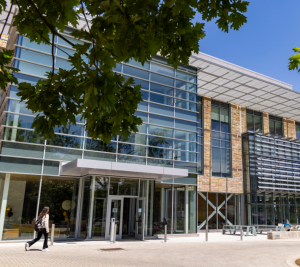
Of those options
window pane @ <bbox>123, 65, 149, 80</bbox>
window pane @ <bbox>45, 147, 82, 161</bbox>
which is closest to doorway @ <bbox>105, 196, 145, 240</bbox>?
window pane @ <bbox>45, 147, 82, 161</bbox>

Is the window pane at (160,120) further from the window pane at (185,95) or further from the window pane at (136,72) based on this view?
the window pane at (136,72)

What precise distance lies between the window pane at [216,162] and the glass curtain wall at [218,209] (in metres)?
1.83

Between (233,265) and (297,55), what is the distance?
21.0 ft

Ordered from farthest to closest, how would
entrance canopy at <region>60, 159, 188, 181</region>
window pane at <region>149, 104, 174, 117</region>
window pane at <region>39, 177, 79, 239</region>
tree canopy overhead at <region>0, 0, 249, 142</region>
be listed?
1. window pane at <region>149, 104, 174, 117</region>
2. window pane at <region>39, 177, 79, 239</region>
3. entrance canopy at <region>60, 159, 188, 181</region>
4. tree canopy overhead at <region>0, 0, 249, 142</region>

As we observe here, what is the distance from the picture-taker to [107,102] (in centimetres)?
342

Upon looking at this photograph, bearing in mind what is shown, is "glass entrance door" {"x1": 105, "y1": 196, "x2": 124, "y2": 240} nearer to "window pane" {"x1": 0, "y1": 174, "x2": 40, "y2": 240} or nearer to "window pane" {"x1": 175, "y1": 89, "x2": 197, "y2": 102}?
"window pane" {"x1": 0, "y1": 174, "x2": 40, "y2": 240}

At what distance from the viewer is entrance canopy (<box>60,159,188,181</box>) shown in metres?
13.5

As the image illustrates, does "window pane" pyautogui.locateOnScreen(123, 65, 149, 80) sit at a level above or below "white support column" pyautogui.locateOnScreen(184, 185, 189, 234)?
above

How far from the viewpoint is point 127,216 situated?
16.3m

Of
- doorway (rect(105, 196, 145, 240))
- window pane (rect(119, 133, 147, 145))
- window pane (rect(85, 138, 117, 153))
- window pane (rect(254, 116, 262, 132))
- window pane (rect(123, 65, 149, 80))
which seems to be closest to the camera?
doorway (rect(105, 196, 145, 240))

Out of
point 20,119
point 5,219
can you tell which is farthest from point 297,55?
point 5,219

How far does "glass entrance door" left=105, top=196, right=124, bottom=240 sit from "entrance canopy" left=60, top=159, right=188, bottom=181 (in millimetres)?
1383

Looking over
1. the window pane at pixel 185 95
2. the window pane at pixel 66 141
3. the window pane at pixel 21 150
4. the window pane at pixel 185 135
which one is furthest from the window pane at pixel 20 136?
the window pane at pixel 185 95

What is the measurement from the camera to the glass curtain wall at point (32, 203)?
14.1 m
